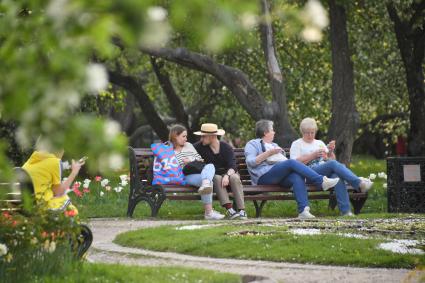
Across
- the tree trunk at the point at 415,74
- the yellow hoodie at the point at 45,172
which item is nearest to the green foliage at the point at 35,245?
the yellow hoodie at the point at 45,172

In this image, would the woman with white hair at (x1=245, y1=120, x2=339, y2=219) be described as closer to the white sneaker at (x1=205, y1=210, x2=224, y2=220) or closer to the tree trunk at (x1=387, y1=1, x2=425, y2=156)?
the white sneaker at (x1=205, y1=210, x2=224, y2=220)

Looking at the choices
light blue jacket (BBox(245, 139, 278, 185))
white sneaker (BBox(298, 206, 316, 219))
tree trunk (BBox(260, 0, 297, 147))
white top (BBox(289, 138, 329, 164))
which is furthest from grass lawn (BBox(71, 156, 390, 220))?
tree trunk (BBox(260, 0, 297, 147))

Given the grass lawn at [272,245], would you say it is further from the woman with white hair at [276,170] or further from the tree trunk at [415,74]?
the tree trunk at [415,74]

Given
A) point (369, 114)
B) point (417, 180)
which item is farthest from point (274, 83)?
point (369, 114)

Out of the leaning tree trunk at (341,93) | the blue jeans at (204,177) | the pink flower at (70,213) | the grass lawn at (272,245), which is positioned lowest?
the grass lawn at (272,245)

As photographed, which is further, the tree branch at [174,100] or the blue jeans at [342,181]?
the tree branch at [174,100]

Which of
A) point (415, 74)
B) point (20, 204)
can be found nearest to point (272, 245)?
point (20, 204)

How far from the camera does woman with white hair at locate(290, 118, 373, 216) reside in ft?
48.4

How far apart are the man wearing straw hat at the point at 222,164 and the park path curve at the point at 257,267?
3518 millimetres

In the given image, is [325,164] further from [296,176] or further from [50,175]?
[50,175]

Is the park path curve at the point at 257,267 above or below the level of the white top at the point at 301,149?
below

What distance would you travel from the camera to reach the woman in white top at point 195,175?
14188 millimetres

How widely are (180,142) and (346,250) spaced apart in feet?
18.3

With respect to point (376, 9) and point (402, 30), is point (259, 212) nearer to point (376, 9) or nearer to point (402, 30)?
point (402, 30)
